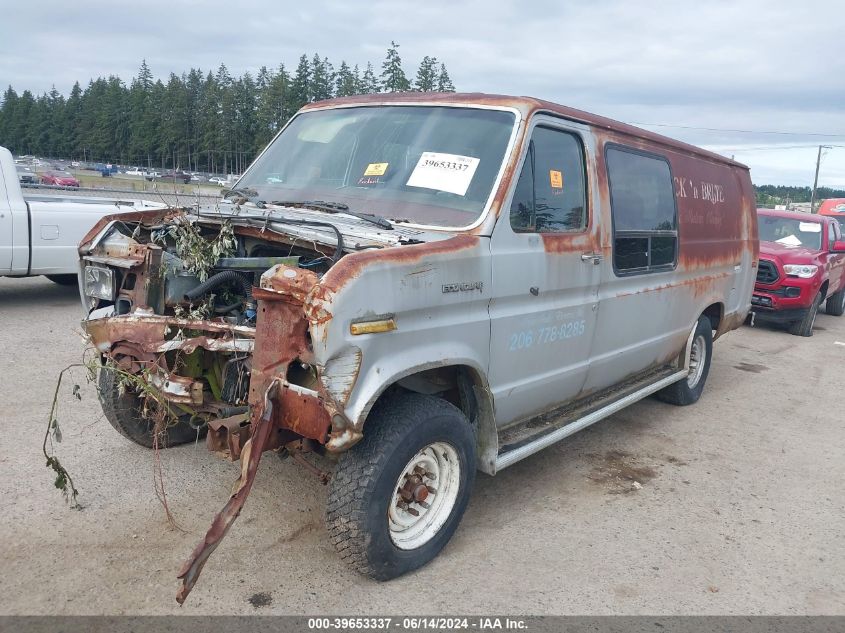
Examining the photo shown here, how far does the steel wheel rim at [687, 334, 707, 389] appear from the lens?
629cm

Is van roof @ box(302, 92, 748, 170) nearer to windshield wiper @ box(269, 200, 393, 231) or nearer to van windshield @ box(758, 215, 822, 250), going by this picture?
windshield wiper @ box(269, 200, 393, 231)

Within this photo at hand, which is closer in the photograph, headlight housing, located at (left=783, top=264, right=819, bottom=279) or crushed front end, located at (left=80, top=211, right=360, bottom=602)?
crushed front end, located at (left=80, top=211, right=360, bottom=602)

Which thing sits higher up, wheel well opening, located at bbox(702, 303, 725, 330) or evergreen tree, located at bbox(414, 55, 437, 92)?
evergreen tree, located at bbox(414, 55, 437, 92)

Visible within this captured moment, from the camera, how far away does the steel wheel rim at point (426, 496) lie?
3240 millimetres

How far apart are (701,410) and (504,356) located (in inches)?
143

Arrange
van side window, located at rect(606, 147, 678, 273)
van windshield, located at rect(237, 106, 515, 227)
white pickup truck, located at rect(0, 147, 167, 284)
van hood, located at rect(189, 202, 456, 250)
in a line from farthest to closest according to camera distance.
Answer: white pickup truck, located at rect(0, 147, 167, 284) → van side window, located at rect(606, 147, 678, 273) → van windshield, located at rect(237, 106, 515, 227) → van hood, located at rect(189, 202, 456, 250)

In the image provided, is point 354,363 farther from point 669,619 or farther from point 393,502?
point 669,619

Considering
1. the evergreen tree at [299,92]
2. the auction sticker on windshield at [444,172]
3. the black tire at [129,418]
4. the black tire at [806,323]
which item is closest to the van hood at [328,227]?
the auction sticker on windshield at [444,172]

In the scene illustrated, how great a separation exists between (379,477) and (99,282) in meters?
2.02

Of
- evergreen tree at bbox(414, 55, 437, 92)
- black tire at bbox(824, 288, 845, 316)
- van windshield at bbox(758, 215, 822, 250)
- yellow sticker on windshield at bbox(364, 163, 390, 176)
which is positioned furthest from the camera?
evergreen tree at bbox(414, 55, 437, 92)

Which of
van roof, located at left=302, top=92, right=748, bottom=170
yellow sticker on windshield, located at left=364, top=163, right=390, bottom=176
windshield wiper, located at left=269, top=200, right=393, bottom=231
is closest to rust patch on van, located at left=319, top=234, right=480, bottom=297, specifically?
windshield wiper, located at left=269, top=200, right=393, bottom=231

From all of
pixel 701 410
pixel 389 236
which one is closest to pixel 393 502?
pixel 389 236

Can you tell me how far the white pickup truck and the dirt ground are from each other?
3.17 metres

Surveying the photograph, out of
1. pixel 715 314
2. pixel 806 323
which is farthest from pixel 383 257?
pixel 806 323
